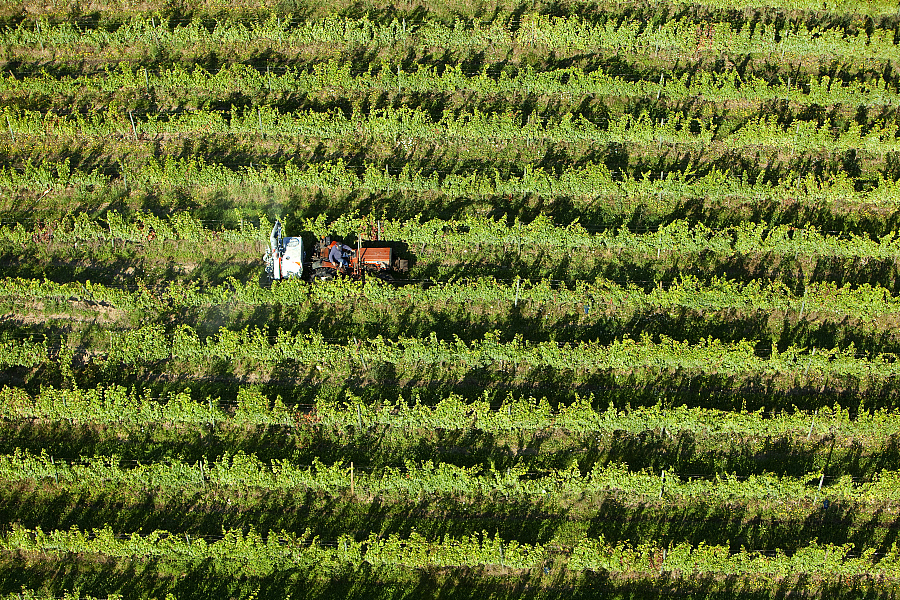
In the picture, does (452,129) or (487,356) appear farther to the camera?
(452,129)

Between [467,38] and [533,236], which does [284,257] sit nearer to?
[533,236]

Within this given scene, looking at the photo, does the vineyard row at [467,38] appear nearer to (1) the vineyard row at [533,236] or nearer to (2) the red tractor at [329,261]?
(1) the vineyard row at [533,236]

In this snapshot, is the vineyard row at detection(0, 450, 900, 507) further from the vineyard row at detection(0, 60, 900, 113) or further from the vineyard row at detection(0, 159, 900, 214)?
the vineyard row at detection(0, 60, 900, 113)

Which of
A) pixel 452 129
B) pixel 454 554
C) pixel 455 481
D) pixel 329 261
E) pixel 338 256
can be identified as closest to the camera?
pixel 454 554

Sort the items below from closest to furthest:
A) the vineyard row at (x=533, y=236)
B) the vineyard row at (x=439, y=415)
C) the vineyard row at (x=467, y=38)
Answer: the vineyard row at (x=439, y=415) < the vineyard row at (x=533, y=236) < the vineyard row at (x=467, y=38)

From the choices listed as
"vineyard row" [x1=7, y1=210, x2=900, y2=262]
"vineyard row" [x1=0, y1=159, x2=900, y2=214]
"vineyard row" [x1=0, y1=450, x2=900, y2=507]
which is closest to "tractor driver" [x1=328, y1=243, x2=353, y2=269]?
"vineyard row" [x1=7, y1=210, x2=900, y2=262]

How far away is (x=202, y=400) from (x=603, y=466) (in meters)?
15.0

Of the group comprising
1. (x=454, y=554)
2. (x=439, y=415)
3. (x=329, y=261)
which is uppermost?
(x=329, y=261)

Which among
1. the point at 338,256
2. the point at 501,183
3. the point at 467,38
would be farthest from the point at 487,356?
the point at 467,38

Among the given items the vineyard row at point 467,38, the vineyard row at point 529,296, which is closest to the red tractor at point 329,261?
the vineyard row at point 529,296

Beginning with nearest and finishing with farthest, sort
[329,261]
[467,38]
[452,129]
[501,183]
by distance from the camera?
[329,261]
[501,183]
[452,129]
[467,38]

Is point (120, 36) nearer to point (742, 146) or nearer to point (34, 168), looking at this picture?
point (34, 168)

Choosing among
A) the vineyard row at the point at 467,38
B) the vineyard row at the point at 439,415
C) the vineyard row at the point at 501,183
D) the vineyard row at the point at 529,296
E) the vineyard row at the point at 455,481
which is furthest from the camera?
the vineyard row at the point at 467,38

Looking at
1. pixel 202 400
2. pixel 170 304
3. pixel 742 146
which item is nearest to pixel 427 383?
pixel 202 400
